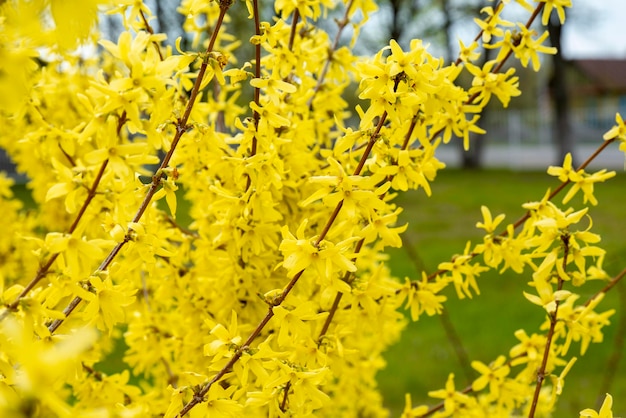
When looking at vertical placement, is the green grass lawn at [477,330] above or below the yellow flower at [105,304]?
below

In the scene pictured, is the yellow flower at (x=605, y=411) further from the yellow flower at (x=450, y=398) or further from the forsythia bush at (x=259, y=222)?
the yellow flower at (x=450, y=398)

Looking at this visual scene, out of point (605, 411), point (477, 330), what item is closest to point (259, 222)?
point (605, 411)

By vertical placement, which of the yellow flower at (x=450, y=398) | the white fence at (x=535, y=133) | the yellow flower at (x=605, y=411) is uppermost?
the yellow flower at (x=605, y=411)

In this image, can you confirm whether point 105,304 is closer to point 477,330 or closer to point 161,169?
point 161,169

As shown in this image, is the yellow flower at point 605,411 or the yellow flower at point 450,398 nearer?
the yellow flower at point 605,411

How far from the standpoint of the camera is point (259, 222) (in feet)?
5.08

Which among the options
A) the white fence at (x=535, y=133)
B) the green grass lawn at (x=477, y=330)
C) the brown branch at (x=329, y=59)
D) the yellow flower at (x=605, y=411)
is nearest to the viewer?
the yellow flower at (x=605, y=411)

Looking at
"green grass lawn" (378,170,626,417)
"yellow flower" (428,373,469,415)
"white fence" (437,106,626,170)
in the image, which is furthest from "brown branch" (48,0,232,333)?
"white fence" (437,106,626,170)

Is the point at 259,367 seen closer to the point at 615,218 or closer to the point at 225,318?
the point at 225,318

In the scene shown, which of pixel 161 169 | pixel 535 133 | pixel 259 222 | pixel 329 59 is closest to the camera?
pixel 161 169

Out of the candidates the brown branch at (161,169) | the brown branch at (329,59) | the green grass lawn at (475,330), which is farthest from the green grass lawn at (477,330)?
the brown branch at (161,169)

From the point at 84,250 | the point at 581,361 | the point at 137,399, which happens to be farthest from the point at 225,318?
the point at 581,361

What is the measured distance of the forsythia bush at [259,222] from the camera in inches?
40.8

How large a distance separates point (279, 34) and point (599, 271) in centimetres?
101
